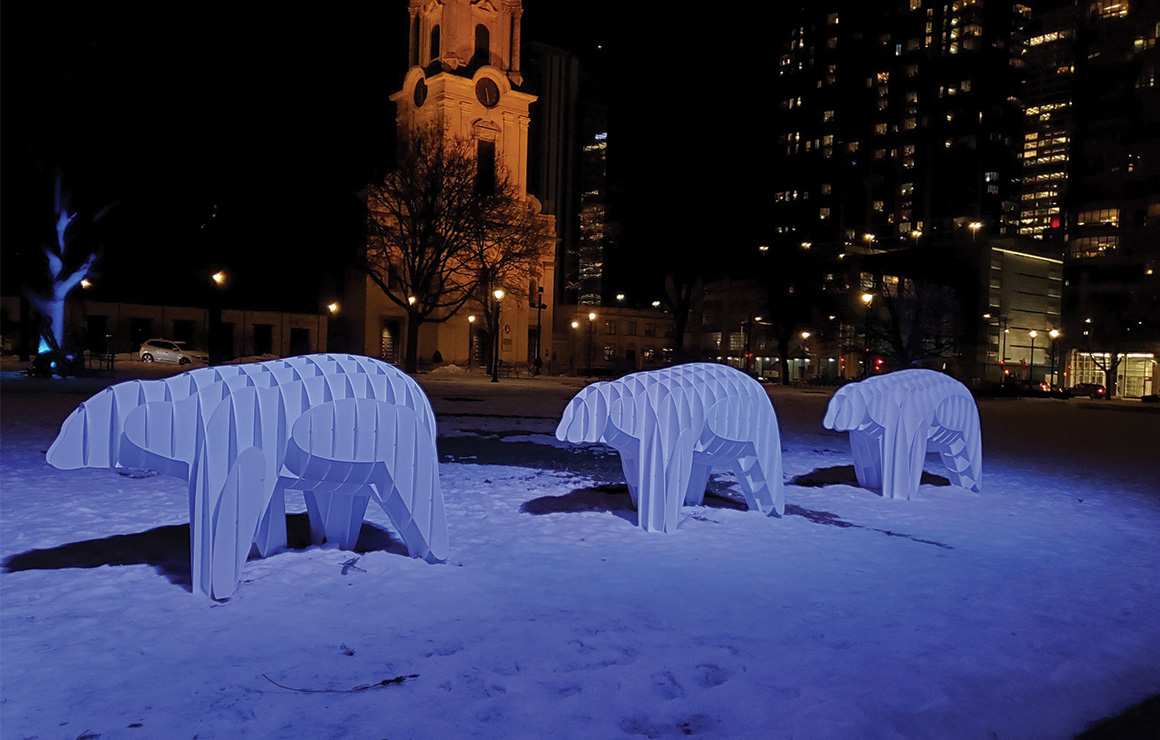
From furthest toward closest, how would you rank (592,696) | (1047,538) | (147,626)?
(1047,538), (147,626), (592,696)

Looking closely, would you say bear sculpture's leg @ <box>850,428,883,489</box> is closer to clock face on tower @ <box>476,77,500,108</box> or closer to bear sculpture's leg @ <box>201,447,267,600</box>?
bear sculpture's leg @ <box>201,447,267,600</box>

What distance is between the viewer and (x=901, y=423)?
9.60 metres

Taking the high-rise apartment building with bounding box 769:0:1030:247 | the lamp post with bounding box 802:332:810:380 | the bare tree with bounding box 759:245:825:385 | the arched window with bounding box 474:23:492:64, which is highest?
the high-rise apartment building with bounding box 769:0:1030:247

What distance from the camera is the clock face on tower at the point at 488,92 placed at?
52562 millimetres

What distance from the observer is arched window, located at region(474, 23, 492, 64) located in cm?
5384

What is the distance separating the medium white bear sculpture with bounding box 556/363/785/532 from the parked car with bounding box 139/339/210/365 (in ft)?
137

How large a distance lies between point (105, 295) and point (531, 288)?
28.7m

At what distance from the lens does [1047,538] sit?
776 centimetres

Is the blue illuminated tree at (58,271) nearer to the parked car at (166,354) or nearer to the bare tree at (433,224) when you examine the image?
the bare tree at (433,224)

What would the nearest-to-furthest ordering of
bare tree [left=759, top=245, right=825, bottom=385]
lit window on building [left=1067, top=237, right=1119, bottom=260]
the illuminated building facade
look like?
bare tree [left=759, top=245, right=825, bottom=385] < the illuminated building facade < lit window on building [left=1067, top=237, right=1119, bottom=260]

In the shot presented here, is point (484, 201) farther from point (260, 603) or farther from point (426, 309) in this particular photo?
point (260, 603)

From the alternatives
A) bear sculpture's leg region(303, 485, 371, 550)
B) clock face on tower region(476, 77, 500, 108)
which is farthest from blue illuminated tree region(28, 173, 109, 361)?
clock face on tower region(476, 77, 500, 108)

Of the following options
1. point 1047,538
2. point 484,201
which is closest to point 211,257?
point 484,201

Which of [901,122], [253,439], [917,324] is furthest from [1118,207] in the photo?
[253,439]
